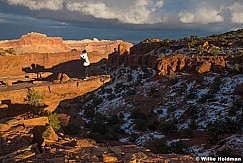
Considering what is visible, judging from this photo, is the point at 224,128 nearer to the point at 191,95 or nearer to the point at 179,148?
the point at 179,148

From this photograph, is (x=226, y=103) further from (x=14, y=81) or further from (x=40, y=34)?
(x=40, y=34)

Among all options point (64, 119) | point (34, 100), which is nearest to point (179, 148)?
point (64, 119)

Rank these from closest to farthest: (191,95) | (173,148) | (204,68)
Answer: (173,148), (191,95), (204,68)

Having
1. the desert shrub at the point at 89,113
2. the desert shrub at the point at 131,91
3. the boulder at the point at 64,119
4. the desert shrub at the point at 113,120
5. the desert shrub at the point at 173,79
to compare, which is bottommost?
the desert shrub at the point at 89,113

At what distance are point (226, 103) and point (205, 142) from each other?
5.23 metres

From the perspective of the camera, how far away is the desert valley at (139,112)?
354 inches

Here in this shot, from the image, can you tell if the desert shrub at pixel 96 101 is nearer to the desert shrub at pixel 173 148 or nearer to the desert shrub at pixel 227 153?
the desert shrub at pixel 173 148

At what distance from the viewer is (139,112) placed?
61.8 ft

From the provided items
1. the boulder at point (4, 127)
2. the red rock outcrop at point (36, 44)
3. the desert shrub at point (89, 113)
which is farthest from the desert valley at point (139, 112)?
the red rock outcrop at point (36, 44)

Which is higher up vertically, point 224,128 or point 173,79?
point 173,79

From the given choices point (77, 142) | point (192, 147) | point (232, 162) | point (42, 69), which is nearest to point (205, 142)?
point (192, 147)

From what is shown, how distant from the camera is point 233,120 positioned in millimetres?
14156

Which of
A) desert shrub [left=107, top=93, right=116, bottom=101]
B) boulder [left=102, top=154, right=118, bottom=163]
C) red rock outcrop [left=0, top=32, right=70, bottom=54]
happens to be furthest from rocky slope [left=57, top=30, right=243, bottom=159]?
red rock outcrop [left=0, top=32, right=70, bottom=54]

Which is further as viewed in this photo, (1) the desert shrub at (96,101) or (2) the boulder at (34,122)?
(1) the desert shrub at (96,101)
